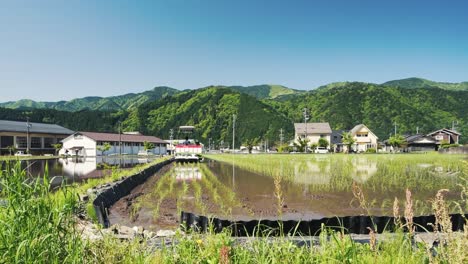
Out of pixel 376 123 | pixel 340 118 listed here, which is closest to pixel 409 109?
pixel 376 123

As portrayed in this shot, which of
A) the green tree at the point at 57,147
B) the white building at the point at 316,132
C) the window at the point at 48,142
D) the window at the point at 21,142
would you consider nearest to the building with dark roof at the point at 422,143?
the white building at the point at 316,132

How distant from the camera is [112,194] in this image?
10477mm

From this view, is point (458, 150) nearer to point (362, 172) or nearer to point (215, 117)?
point (362, 172)

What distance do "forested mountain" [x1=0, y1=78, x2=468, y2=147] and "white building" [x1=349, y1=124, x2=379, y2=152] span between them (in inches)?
926

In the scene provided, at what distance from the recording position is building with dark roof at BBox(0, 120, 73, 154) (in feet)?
158

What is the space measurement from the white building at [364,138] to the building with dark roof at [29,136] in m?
56.6

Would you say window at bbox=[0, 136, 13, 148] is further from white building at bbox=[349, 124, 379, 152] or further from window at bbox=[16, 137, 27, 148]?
white building at bbox=[349, 124, 379, 152]

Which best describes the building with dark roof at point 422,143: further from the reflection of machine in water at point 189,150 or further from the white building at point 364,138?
the reflection of machine in water at point 189,150

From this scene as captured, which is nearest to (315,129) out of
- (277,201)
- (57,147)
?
(57,147)

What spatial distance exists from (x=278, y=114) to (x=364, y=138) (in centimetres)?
4690

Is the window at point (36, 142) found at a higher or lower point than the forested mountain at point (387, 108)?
lower

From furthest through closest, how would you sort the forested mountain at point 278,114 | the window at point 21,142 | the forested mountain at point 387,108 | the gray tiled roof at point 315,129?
the forested mountain at point 278,114 < the forested mountain at point 387,108 < the gray tiled roof at point 315,129 < the window at point 21,142

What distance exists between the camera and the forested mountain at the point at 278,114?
94438 mm

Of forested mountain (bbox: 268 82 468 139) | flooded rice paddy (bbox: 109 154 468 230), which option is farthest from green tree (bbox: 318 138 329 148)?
flooded rice paddy (bbox: 109 154 468 230)
